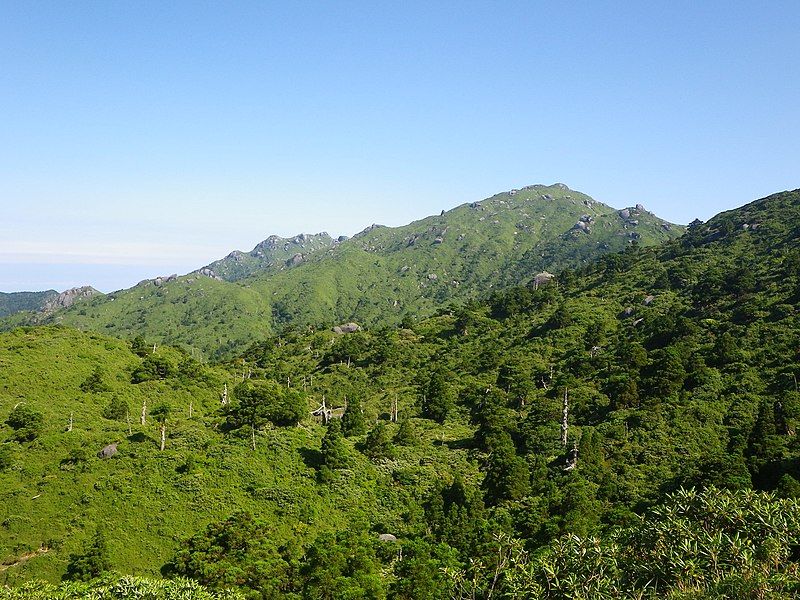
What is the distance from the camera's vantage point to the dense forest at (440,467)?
38812 millimetres

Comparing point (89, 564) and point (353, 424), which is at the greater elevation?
point (353, 424)

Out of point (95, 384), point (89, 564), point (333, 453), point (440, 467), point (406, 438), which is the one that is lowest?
point (440, 467)

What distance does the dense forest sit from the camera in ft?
127

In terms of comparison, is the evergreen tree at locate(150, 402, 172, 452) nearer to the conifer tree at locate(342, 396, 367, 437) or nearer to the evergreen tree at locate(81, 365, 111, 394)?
the evergreen tree at locate(81, 365, 111, 394)

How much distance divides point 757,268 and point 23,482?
15397cm

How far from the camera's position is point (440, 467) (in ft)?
232

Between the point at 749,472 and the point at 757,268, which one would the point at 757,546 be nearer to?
the point at 749,472

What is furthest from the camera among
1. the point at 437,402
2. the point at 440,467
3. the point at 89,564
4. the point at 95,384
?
the point at 437,402

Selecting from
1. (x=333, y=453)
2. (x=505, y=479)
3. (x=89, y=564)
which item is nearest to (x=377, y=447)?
(x=333, y=453)

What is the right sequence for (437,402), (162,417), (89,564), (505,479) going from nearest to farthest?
(89,564), (505,479), (162,417), (437,402)

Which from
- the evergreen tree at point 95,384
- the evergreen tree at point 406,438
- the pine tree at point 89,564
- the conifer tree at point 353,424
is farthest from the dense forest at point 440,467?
the evergreen tree at point 406,438

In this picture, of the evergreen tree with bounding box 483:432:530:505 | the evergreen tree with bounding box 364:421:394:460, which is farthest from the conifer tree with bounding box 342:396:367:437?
the evergreen tree with bounding box 483:432:530:505

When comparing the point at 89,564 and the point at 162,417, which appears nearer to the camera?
the point at 89,564

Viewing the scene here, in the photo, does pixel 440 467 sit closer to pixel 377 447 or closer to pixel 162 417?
pixel 377 447
